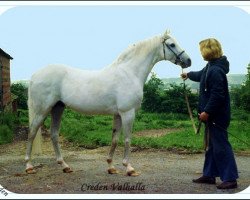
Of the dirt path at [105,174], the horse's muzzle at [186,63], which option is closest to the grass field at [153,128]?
the dirt path at [105,174]

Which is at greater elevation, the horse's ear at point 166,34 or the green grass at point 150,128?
the horse's ear at point 166,34

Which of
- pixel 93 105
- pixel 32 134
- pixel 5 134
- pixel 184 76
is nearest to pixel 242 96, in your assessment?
pixel 184 76

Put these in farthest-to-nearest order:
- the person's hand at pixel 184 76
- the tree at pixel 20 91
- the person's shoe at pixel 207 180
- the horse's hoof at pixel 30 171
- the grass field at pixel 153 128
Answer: the grass field at pixel 153 128, the tree at pixel 20 91, the horse's hoof at pixel 30 171, the person's hand at pixel 184 76, the person's shoe at pixel 207 180

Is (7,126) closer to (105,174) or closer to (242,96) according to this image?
(105,174)

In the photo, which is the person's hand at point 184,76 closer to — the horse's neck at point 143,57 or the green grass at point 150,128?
the horse's neck at point 143,57

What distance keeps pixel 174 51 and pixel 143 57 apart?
438 millimetres

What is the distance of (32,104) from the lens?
6.37 m

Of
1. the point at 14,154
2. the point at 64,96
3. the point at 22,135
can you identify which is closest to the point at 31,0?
the point at 64,96

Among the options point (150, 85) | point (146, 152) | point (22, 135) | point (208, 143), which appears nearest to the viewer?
point (208, 143)

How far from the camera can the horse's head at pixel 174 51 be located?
604 centimetres

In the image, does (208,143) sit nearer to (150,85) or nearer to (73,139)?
(150,85)

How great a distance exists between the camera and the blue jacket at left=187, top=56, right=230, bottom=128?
534 centimetres

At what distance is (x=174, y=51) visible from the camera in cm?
605

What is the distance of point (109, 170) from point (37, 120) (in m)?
1.27
